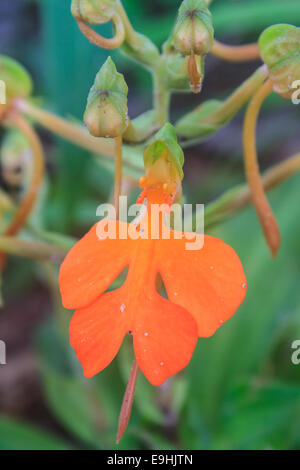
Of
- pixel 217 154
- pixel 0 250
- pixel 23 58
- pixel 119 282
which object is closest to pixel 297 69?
Answer: pixel 119 282

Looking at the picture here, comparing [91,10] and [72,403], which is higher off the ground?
[91,10]

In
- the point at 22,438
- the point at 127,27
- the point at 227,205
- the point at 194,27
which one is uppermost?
the point at 127,27

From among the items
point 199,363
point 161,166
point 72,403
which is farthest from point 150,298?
point 72,403

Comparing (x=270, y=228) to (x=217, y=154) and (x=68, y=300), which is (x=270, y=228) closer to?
A: (x=68, y=300)

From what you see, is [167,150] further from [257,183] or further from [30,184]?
[30,184]

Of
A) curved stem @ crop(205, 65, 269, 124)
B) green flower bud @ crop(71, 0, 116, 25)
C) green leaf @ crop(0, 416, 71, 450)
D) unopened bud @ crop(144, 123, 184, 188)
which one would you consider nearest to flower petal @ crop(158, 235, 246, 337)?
unopened bud @ crop(144, 123, 184, 188)

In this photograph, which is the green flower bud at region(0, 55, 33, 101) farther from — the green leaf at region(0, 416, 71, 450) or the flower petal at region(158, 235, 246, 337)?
the green leaf at region(0, 416, 71, 450)

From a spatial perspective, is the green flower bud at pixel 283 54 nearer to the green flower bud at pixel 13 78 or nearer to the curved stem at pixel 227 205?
the curved stem at pixel 227 205
